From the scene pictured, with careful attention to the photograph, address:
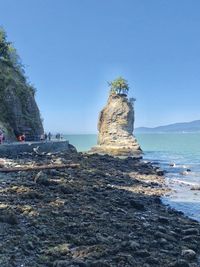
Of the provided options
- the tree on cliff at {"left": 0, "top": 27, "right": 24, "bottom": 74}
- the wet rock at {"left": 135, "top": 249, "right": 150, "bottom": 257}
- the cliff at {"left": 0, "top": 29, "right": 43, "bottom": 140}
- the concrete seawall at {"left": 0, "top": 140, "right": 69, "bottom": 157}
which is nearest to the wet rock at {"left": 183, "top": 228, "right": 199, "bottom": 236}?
the wet rock at {"left": 135, "top": 249, "right": 150, "bottom": 257}

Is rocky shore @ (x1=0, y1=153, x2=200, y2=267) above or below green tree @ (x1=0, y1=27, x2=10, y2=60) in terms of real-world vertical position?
below

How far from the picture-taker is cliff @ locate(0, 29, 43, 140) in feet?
209

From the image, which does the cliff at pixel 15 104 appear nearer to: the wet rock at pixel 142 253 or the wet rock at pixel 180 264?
the wet rock at pixel 142 253

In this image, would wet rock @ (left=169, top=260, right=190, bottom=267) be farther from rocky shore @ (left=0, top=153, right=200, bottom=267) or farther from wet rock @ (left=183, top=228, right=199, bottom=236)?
wet rock @ (left=183, top=228, right=199, bottom=236)

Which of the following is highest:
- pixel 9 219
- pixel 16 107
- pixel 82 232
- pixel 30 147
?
pixel 16 107

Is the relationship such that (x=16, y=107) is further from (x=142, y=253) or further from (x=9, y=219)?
(x=142, y=253)

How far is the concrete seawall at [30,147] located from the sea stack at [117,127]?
40126 millimetres

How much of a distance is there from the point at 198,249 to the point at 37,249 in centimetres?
630

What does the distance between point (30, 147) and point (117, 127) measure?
2601 inches

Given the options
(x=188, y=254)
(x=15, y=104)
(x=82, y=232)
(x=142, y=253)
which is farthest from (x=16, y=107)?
(x=142, y=253)

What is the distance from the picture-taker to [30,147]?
168 ft

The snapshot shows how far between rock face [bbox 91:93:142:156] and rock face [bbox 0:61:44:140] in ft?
125

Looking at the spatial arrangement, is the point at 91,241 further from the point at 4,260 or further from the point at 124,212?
the point at 124,212

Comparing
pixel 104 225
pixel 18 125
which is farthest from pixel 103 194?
pixel 18 125
